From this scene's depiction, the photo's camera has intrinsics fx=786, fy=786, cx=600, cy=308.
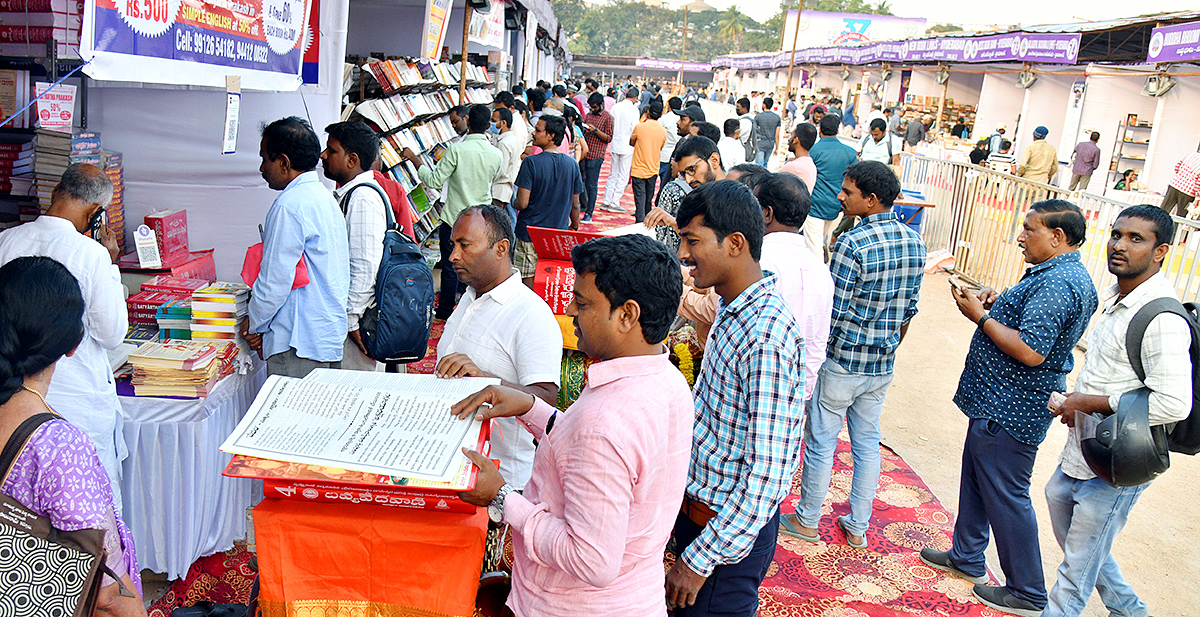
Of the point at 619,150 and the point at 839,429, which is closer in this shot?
the point at 839,429

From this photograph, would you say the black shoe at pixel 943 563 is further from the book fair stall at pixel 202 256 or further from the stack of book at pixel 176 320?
the stack of book at pixel 176 320

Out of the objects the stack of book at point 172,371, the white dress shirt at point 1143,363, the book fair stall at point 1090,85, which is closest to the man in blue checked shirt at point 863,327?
the white dress shirt at point 1143,363

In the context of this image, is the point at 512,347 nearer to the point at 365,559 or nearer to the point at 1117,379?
the point at 365,559

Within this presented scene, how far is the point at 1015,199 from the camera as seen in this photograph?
8516 millimetres

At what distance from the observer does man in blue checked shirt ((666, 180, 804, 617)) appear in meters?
1.88

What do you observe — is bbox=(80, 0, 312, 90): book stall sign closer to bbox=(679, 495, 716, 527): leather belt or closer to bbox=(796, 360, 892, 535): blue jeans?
bbox=(679, 495, 716, 527): leather belt

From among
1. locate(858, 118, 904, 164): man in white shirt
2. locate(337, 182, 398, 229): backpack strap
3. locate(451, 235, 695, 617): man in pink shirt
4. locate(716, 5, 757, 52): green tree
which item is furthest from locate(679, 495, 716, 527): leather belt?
locate(716, 5, 757, 52): green tree

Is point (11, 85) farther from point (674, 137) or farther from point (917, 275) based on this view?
point (674, 137)

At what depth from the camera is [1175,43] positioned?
33.9 ft

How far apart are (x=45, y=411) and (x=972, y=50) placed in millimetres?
17481

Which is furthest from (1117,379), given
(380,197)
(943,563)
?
(380,197)

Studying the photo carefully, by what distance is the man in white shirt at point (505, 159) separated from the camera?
267 inches

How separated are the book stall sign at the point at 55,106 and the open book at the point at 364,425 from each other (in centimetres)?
208

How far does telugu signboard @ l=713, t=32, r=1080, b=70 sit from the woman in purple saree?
48.4 ft
